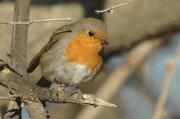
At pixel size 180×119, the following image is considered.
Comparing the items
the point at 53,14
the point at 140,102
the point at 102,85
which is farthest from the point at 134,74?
the point at 53,14

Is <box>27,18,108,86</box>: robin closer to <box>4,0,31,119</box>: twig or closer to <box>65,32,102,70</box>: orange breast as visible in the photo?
<box>65,32,102,70</box>: orange breast

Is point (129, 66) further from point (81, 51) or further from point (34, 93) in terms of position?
point (34, 93)

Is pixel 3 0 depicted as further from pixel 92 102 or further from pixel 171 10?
pixel 92 102

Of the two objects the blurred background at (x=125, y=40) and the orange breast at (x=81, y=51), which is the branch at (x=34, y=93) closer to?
the orange breast at (x=81, y=51)

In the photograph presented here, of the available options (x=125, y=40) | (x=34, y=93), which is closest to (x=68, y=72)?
(x=34, y=93)

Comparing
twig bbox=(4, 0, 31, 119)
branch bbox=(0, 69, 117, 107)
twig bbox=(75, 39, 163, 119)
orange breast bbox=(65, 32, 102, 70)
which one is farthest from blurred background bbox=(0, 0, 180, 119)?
twig bbox=(4, 0, 31, 119)

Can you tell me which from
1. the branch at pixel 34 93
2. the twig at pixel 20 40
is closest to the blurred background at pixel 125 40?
the branch at pixel 34 93
